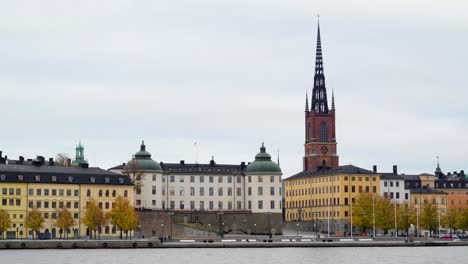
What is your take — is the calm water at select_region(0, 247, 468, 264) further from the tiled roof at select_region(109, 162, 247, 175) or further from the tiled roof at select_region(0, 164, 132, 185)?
the tiled roof at select_region(109, 162, 247, 175)

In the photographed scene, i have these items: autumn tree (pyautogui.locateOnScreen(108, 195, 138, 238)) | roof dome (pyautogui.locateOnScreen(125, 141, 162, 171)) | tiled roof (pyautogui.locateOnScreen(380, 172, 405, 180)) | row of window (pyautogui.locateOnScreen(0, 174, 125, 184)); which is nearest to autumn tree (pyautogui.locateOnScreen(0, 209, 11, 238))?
row of window (pyautogui.locateOnScreen(0, 174, 125, 184))

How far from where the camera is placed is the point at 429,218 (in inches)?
6944

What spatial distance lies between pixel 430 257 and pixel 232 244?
106 ft

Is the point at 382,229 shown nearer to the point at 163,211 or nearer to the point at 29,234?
the point at 163,211

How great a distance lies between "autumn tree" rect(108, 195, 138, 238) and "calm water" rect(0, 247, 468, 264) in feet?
61.0

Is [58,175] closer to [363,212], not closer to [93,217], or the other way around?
[93,217]

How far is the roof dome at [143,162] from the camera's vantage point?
169m

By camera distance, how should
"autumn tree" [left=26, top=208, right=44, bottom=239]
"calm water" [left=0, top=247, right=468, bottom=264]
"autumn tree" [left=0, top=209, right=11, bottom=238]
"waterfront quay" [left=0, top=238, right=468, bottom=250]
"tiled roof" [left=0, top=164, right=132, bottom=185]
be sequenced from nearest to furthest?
"calm water" [left=0, top=247, right=468, bottom=264] → "waterfront quay" [left=0, top=238, right=468, bottom=250] → "autumn tree" [left=0, top=209, right=11, bottom=238] → "autumn tree" [left=26, top=208, right=44, bottom=239] → "tiled roof" [left=0, top=164, right=132, bottom=185]

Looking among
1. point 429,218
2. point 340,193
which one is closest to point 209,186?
point 340,193

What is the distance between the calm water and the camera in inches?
4183

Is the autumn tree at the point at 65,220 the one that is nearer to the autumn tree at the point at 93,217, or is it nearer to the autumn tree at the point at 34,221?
the autumn tree at the point at 93,217

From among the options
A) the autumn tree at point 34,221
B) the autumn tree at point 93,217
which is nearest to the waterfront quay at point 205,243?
the autumn tree at point 93,217

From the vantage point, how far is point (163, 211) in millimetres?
163500

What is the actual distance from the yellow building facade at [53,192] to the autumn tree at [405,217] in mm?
40011
